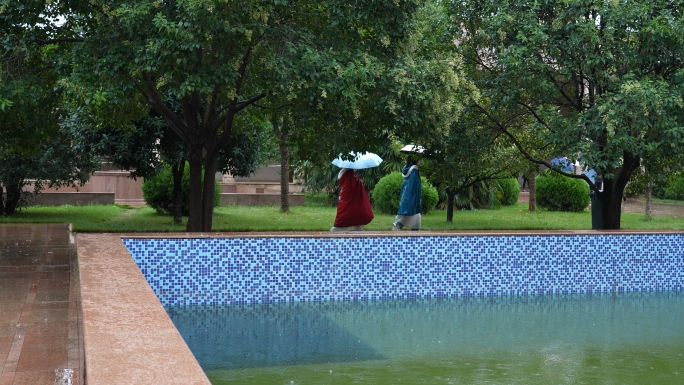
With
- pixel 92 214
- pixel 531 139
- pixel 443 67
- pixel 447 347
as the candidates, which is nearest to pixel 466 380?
pixel 447 347

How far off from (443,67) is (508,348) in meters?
4.36

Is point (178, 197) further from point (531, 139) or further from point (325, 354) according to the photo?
point (325, 354)

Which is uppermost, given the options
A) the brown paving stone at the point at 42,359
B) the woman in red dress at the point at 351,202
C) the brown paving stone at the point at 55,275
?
the woman in red dress at the point at 351,202

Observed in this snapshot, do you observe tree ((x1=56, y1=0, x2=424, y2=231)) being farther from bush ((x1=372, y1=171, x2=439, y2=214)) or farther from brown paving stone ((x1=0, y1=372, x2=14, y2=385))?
bush ((x1=372, y1=171, x2=439, y2=214))

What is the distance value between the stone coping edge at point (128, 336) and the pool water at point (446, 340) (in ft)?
3.72

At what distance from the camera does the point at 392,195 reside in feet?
68.1

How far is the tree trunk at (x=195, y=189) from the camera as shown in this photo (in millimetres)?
12805

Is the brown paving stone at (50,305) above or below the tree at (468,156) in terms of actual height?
below

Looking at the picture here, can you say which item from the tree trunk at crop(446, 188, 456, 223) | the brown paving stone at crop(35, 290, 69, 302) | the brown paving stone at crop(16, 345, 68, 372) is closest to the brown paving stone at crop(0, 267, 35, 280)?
the brown paving stone at crop(35, 290, 69, 302)

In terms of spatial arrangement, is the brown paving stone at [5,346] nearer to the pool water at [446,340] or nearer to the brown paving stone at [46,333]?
the brown paving stone at [46,333]

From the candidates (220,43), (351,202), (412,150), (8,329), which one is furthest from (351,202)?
(8,329)

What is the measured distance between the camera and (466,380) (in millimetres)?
6676

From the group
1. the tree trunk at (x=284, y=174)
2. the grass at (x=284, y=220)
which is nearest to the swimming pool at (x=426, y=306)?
the grass at (x=284, y=220)

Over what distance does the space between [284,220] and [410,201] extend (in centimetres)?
525
